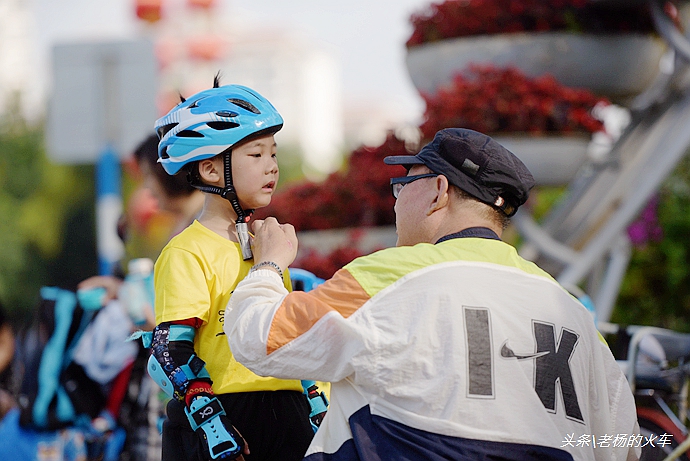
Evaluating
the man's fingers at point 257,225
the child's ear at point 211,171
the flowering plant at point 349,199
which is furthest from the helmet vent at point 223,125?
the flowering plant at point 349,199

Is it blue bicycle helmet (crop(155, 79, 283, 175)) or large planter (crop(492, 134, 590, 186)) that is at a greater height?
blue bicycle helmet (crop(155, 79, 283, 175))

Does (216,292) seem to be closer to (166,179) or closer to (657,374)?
(166,179)

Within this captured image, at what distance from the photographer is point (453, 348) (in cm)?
243

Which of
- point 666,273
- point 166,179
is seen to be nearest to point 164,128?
point 166,179

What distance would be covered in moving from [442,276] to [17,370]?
5131 mm

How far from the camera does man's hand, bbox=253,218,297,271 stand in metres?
2.80

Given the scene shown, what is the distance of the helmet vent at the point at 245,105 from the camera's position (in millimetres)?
3031

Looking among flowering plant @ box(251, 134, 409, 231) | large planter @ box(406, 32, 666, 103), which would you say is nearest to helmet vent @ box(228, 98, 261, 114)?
flowering plant @ box(251, 134, 409, 231)

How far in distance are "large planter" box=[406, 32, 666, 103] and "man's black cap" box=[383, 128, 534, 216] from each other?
4323 millimetres

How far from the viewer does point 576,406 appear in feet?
8.42

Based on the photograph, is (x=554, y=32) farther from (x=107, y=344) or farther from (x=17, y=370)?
(x=17, y=370)

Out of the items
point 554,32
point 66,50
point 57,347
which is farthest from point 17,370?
point 554,32

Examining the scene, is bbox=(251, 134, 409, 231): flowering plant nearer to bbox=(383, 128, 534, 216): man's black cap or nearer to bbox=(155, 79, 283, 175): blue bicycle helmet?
bbox=(155, 79, 283, 175): blue bicycle helmet

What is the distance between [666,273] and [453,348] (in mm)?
6260
